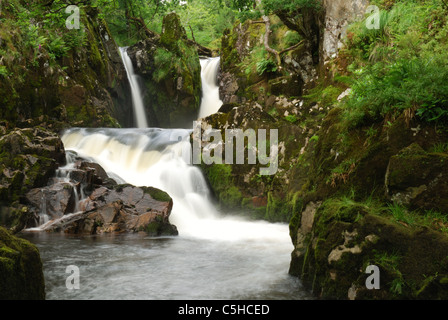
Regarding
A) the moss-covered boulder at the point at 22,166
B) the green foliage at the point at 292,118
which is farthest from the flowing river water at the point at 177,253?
the green foliage at the point at 292,118

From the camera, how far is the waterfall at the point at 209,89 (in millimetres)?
19031

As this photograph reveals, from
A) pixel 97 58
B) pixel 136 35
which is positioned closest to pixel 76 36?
pixel 97 58

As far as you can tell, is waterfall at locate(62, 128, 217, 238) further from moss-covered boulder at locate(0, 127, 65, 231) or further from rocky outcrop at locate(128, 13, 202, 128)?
rocky outcrop at locate(128, 13, 202, 128)

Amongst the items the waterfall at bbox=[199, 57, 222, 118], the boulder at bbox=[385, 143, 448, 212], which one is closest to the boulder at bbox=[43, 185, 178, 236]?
the boulder at bbox=[385, 143, 448, 212]

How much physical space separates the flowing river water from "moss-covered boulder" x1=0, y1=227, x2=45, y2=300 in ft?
2.60

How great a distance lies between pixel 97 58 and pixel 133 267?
13986 mm

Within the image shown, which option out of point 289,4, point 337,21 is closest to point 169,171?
point 289,4

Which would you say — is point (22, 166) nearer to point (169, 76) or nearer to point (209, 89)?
point (169, 76)

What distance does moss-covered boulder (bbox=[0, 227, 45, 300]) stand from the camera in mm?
2852

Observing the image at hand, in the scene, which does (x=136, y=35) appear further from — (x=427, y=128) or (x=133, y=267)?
(x=427, y=128)

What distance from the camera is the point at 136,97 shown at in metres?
19.0

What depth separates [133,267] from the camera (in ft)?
17.1

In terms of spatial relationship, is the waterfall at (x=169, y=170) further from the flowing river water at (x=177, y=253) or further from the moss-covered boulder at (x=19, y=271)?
the moss-covered boulder at (x=19, y=271)

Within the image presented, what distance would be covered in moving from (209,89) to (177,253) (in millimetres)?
15002
